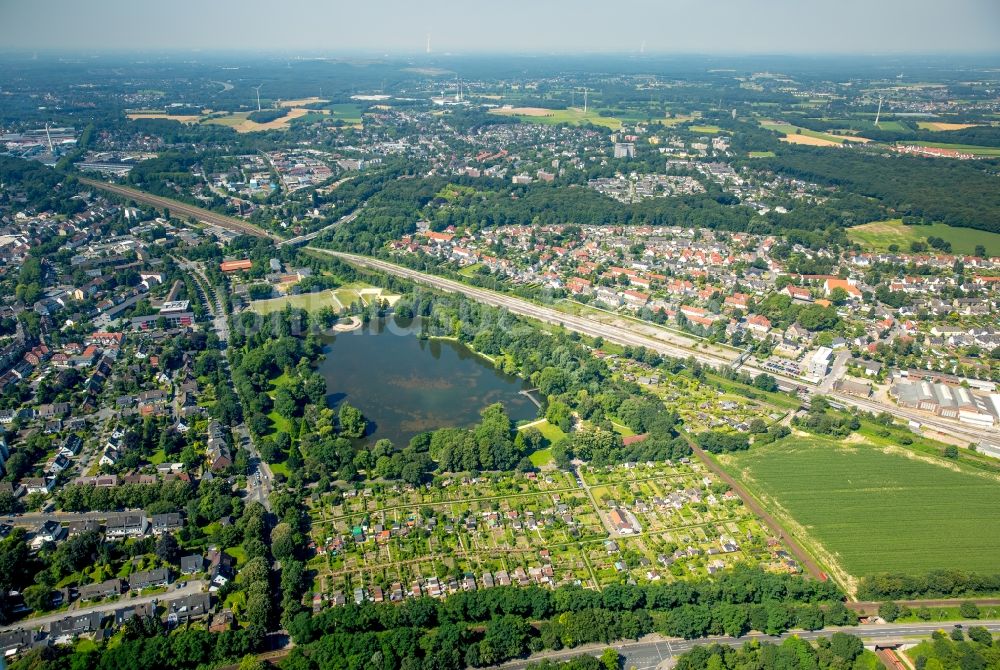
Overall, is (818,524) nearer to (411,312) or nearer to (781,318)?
(781,318)

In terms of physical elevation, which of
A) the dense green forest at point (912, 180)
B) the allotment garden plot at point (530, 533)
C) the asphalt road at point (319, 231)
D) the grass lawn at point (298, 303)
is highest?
the dense green forest at point (912, 180)

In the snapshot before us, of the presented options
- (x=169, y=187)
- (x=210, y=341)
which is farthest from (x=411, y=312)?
(x=169, y=187)

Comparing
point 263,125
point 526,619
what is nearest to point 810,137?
point 263,125

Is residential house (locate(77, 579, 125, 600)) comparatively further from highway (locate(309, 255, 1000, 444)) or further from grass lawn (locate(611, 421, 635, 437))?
highway (locate(309, 255, 1000, 444))

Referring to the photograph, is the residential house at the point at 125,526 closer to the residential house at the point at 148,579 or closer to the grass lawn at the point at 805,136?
the residential house at the point at 148,579

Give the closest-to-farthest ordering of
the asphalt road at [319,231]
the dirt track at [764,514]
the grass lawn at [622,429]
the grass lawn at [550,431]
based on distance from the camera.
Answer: the dirt track at [764,514]
the grass lawn at [550,431]
the grass lawn at [622,429]
the asphalt road at [319,231]

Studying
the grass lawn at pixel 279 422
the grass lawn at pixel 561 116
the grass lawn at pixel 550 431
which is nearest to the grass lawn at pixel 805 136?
the grass lawn at pixel 561 116
